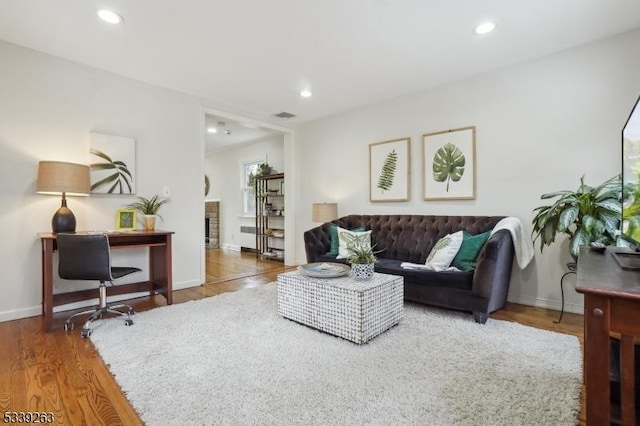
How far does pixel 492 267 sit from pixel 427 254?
0.97m

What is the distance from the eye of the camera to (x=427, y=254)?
3453 millimetres

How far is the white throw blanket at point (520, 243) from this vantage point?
286 cm

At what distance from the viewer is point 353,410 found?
1.46 meters

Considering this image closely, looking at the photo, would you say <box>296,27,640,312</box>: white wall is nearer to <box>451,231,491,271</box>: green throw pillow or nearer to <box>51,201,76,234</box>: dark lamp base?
<box>451,231,491,271</box>: green throw pillow

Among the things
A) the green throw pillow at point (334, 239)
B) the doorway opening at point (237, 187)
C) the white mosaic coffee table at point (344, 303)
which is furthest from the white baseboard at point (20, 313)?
the green throw pillow at point (334, 239)

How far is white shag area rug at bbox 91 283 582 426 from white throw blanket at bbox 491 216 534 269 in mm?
672

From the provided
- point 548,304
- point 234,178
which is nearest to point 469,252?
point 548,304

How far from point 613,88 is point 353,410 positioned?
A: 341cm

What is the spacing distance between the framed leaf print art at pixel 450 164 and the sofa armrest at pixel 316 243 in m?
1.37

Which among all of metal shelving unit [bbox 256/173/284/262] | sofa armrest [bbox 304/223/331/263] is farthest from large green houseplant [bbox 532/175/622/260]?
metal shelving unit [bbox 256/173/284/262]

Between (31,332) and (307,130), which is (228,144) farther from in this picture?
(31,332)

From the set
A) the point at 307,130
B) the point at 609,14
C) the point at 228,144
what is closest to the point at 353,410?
the point at 609,14

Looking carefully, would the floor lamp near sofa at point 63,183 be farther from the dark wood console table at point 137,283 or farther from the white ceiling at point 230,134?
the white ceiling at point 230,134

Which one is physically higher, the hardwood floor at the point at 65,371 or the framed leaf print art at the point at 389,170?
the framed leaf print art at the point at 389,170
